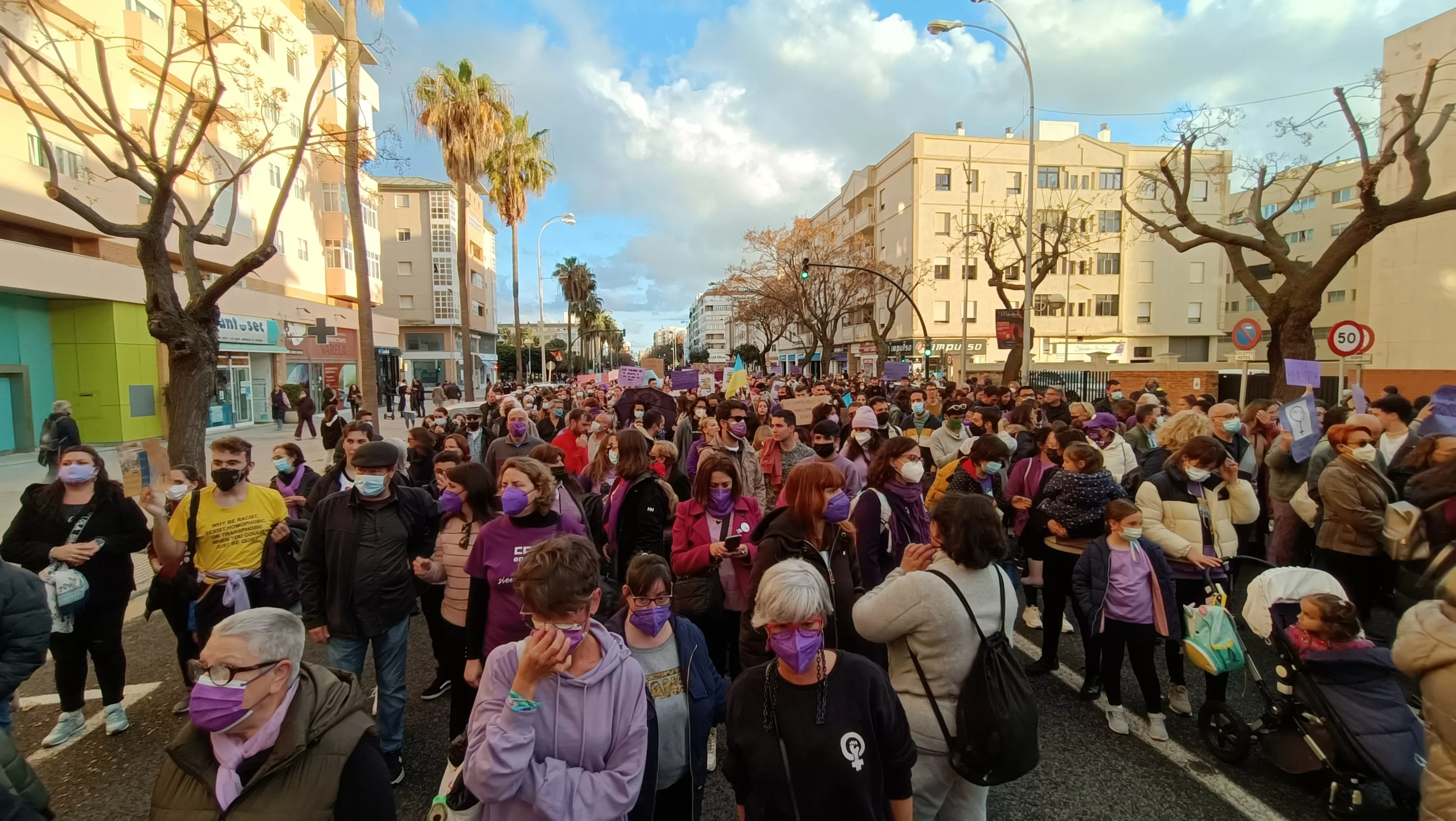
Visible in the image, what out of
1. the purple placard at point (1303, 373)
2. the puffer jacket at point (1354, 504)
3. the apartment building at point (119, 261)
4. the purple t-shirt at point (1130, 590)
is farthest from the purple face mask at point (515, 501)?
the apartment building at point (119, 261)

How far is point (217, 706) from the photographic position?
1.89m

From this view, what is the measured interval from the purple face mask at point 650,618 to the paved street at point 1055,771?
58.6 inches

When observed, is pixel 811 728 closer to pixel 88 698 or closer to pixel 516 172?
pixel 88 698

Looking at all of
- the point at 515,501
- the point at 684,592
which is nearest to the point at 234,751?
the point at 515,501

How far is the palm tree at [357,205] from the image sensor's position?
12.9 m

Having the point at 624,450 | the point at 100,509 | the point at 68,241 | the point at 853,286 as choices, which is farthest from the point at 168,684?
the point at 853,286

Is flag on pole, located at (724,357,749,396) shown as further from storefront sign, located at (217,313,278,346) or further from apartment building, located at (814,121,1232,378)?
apartment building, located at (814,121,1232,378)

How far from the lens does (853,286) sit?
1646 inches

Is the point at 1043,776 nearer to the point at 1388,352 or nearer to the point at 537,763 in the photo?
the point at 537,763

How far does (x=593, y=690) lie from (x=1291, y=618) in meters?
3.79

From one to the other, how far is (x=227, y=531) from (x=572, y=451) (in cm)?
432

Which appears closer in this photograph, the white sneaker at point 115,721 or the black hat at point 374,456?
the black hat at point 374,456

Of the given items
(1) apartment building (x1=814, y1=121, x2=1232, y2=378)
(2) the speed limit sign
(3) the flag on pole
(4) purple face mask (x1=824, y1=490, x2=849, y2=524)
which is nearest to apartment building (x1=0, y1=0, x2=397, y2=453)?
(3) the flag on pole

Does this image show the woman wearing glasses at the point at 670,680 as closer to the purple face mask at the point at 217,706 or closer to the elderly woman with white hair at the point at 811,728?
the elderly woman with white hair at the point at 811,728
